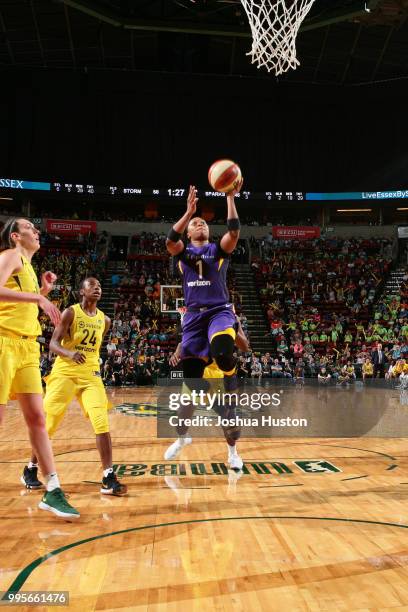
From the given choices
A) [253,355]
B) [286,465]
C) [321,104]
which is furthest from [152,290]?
[286,465]

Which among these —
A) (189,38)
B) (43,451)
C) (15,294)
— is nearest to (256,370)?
(43,451)

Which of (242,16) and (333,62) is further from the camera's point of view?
(333,62)

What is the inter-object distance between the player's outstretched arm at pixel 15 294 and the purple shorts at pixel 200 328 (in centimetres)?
215

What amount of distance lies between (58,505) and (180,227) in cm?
269

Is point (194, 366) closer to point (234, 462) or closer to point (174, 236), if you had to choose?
point (234, 462)

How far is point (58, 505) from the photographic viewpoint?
4344 mm

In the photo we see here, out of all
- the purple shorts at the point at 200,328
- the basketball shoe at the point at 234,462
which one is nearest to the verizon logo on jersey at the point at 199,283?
the purple shorts at the point at 200,328

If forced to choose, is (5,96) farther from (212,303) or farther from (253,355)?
(212,303)

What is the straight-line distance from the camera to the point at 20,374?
4.28 m

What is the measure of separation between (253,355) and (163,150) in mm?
14495

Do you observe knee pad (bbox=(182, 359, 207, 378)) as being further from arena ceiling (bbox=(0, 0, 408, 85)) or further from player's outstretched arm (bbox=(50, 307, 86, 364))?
arena ceiling (bbox=(0, 0, 408, 85))

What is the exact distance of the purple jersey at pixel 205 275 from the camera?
597 cm

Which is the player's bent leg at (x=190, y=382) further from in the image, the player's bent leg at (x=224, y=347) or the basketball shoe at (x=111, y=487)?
the basketball shoe at (x=111, y=487)

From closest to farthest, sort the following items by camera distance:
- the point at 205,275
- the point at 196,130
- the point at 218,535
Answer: the point at 218,535
the point at 205,275
the point at 196,130
